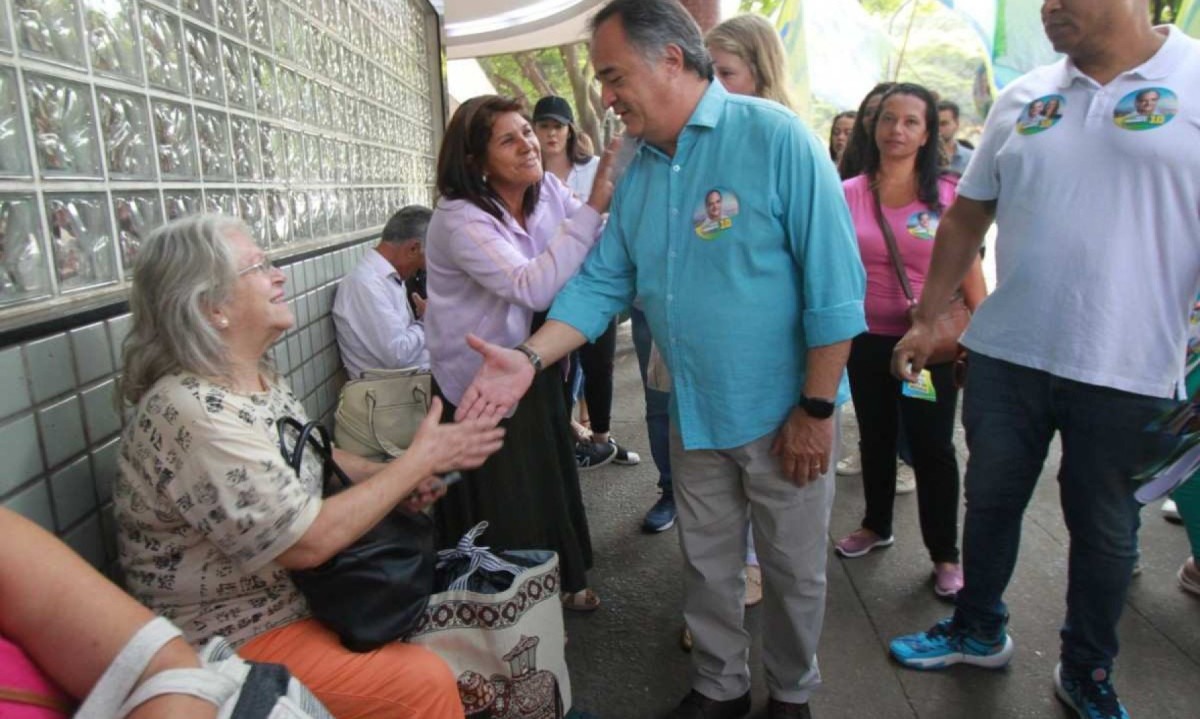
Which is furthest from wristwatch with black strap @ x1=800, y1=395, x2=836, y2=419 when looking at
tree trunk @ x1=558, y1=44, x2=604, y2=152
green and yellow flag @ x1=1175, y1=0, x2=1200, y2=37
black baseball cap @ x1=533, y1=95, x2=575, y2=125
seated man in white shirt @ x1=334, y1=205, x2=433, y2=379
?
tree trunk @ x1=558, y1=44, x2=604, y2=152

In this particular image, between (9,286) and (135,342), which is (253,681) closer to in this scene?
(135,342)

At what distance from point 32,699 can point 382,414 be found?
169 centimetres

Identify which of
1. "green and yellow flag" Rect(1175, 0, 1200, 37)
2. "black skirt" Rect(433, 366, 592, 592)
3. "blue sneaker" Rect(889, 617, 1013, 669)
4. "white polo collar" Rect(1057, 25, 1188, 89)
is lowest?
"blue sneaker" Rect(889, 617, 1013, 669)

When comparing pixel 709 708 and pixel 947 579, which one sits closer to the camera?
pixel 709 708

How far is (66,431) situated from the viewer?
1.53m

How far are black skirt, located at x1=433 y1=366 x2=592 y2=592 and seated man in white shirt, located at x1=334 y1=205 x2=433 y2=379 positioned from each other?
2.20 ft

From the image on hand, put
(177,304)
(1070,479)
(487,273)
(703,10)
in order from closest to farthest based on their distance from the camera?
(177,304)
(1070,479)
(487,273)
(703,10)

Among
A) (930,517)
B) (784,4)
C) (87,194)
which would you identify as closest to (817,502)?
(930,517)

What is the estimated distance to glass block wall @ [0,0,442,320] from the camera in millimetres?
1443

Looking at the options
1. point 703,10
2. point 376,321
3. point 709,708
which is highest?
point 703,10

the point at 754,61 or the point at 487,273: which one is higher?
the point at 754,61

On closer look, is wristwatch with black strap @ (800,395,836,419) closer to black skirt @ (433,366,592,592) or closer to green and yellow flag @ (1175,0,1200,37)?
black skirt @ (433,366,592,592)

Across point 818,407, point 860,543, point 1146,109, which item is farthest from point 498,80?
point 818,407

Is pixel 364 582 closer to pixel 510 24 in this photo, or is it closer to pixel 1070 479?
pixel 1070 479
